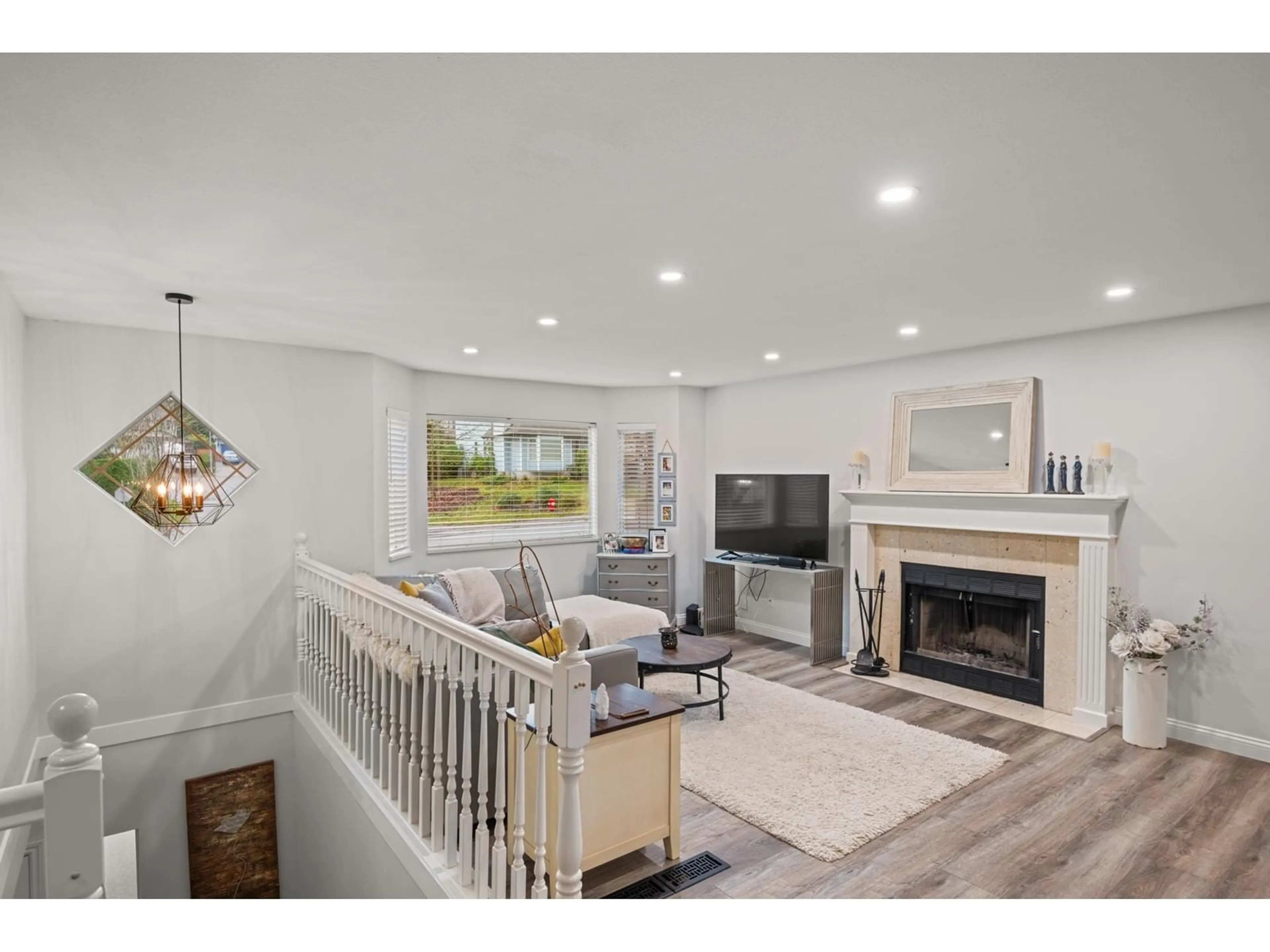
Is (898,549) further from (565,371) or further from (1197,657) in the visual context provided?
(565,371)

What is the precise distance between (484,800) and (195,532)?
3301mm

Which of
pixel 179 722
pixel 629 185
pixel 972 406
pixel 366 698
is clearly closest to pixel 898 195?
pixel 629 185

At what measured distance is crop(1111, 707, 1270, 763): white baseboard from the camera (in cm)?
394

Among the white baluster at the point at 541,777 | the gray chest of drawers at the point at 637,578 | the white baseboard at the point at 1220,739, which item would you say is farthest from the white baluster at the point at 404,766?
the white baseboard at the point at 1220,739

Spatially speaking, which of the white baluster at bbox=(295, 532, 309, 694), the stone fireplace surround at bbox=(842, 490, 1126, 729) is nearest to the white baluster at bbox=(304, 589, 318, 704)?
the white baluster at bbox=(295, 532, 309, 694)

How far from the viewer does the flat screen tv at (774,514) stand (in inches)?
247

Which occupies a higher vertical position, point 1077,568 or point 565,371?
point 565,371

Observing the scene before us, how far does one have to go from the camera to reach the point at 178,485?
3.48m

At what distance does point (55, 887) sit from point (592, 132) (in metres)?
2.01

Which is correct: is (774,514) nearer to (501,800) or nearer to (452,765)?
(452,765)

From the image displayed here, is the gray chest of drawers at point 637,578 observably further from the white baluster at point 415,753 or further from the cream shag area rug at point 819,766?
the white baluster at point 415,753

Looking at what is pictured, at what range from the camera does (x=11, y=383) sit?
11.1 ft

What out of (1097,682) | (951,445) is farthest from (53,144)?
(1097,682)

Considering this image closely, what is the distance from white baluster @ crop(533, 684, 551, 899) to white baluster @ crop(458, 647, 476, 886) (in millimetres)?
401
